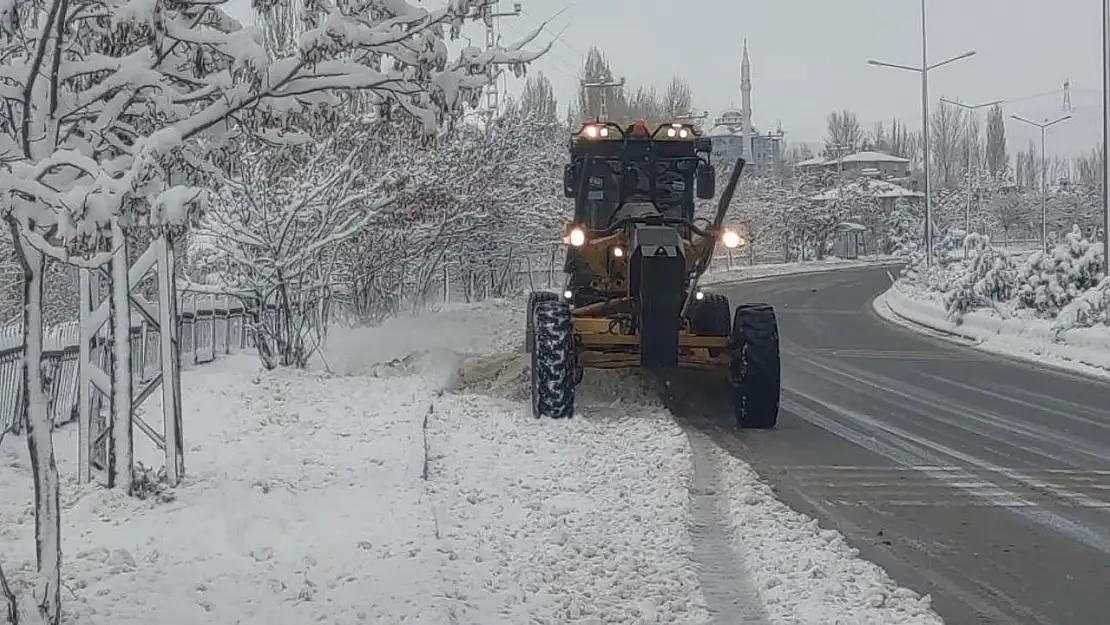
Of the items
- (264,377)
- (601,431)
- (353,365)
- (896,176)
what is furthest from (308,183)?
(896,176)

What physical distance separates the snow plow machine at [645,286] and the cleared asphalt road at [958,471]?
75 cm

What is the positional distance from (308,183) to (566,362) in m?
5.56

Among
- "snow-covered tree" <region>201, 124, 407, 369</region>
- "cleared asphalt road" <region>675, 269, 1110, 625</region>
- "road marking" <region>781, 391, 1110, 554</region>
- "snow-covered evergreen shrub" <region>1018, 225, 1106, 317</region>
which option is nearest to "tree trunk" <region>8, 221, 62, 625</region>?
"cleared asphalt road" <region>675, 269, 1110, 625</region>

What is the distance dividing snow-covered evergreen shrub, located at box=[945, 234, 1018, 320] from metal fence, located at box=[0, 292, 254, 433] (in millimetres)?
15288

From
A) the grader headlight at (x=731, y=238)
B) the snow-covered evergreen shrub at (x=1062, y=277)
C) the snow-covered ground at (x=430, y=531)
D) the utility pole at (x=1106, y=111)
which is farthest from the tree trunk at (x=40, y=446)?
the snow-covered evergreen shrub at (x=1062, y=277)

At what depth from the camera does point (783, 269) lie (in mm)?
67000

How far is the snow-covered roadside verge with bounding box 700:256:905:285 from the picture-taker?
58.3 meters

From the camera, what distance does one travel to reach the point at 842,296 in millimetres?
42344

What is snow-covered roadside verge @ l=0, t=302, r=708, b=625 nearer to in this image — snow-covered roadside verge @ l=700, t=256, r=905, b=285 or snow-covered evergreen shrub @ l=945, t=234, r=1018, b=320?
snow-covered evergreen shrub @ l=945, t=234, r=1018, b=320

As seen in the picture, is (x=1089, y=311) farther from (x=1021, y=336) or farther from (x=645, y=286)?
(x=645, y=286)

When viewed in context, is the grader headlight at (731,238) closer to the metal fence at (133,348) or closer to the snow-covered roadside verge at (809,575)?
the snow-covered roadside verge at (809,575)

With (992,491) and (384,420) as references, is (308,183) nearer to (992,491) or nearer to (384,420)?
(384,420)

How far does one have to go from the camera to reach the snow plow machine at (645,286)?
40.0 feet

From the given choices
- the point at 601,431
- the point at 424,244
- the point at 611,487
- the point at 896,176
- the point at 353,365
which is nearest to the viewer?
the point at 611,487
